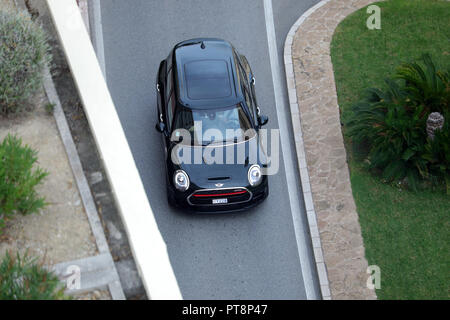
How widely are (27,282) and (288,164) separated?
780cm

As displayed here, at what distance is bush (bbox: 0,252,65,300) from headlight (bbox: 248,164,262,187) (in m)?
5.70

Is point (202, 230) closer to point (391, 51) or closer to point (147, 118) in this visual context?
point (147, 118)

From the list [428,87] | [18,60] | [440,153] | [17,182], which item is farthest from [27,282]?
[428,87]

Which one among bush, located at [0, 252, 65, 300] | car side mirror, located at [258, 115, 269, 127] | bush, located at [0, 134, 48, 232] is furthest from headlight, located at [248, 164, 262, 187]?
bush, located at [0, 252, 65, 300]

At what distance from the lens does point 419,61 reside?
14125 mm

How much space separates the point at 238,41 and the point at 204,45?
257cm

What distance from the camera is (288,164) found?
12797 millimetres

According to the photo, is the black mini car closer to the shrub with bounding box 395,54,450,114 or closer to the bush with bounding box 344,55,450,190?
the bush with bounding box 344,55,450,190

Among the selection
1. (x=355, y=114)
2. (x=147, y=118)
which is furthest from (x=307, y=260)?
(x=147, y=118)

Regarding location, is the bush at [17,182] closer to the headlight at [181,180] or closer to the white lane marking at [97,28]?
the headlight at [181,180]

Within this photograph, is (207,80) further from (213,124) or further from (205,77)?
(213,124)

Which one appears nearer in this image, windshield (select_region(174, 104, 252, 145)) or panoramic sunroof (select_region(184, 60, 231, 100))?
windshield (select_region(174, 104, 252, 145))

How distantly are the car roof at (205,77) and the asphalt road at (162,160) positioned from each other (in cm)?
176

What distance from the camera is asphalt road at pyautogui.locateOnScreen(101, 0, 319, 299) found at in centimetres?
1120
